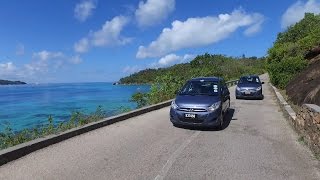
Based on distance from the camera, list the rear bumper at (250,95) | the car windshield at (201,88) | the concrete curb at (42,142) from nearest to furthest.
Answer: the concrete curb at (42,142)
the car windshield at (201,88)
the rear bumper at (250,95)

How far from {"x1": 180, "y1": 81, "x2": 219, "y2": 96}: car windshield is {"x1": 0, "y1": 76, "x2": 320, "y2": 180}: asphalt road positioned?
1526mm

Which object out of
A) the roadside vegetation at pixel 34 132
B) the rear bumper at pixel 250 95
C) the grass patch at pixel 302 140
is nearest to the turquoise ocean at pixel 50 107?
the roadside vegetation at pixel 34 132

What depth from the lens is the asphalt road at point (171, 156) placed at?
7.07m

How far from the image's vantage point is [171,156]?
845cm

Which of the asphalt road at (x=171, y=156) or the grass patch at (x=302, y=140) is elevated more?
the asphalt road at (x=171, y=156)

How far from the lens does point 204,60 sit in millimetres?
73375

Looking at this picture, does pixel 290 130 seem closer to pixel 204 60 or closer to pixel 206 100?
pixel 206 100

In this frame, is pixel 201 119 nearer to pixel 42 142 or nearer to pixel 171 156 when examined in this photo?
pixel 171 156

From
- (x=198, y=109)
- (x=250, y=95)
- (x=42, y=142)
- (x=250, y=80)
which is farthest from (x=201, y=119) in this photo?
(x=250, y=80)

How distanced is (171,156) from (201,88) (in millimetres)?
Result: 5472

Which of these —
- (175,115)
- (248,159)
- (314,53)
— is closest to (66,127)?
(175,115)

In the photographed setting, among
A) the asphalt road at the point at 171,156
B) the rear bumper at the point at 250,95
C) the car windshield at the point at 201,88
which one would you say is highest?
the car windshield at the point at 201,88

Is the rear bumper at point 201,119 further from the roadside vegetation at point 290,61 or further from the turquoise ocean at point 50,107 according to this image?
the roadside vegetation at point 290,61

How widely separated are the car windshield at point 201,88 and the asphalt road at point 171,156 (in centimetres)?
153
